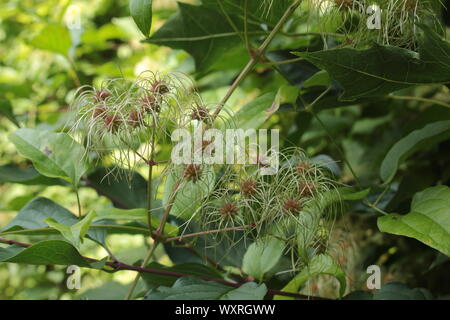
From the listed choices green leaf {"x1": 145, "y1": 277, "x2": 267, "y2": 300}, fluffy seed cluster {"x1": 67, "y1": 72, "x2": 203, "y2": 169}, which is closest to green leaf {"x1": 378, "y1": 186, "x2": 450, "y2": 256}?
green leaf {"x1": 145, "y1": 277, "x2": 267, "y2": 300}

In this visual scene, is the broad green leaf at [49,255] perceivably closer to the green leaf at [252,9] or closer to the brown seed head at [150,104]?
the brown seed head at [150,104]

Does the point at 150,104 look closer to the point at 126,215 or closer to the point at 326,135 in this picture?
the point at 126,215

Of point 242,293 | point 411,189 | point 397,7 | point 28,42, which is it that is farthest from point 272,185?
point 28,42

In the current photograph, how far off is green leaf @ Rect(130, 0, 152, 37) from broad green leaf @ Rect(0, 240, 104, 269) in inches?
11.5

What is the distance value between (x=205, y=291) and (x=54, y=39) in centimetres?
88

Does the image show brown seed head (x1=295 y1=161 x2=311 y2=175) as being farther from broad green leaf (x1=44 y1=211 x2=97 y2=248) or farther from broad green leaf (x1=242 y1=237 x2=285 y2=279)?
broad green leaf (x1=44 y1=211 x2=97 y2=248)

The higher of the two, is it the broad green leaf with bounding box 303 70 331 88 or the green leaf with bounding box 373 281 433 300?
the broad green leaf with bounding box 303 70 331 88

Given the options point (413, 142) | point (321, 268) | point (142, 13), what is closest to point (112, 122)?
point (142, 13)

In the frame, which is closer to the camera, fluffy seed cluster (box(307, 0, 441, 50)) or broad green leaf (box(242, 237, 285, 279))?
fluffy seed cluster (box(307, 0, 441, 50))

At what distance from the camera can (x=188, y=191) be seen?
690 mm

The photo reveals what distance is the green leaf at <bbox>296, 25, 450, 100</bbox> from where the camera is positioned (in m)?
0.60

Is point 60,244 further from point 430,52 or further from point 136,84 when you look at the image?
point 430,52

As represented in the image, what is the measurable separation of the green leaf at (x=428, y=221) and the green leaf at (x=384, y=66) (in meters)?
0.14

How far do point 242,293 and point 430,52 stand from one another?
0.37 metres
